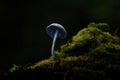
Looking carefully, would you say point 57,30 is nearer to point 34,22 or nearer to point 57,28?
point 57,28

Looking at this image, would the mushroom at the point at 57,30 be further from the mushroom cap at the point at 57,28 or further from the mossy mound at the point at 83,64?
the mossy mound at the point at 83,64

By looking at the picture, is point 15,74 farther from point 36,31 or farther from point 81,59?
point 36,31

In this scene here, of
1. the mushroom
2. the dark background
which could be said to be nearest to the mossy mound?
the mushroom

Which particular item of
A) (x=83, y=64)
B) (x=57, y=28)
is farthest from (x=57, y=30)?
(x=83, y=64)

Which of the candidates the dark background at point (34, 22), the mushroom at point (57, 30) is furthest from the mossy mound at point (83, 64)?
the dark background at point (34, 22)

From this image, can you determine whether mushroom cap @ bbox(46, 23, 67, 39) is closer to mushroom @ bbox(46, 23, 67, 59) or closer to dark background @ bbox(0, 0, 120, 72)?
mushroom @ bbox(46, 23, 67, 59)

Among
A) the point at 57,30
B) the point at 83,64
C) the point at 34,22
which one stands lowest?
the point at 83,64

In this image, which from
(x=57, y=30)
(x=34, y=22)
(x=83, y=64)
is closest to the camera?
(x=83, y=64)
